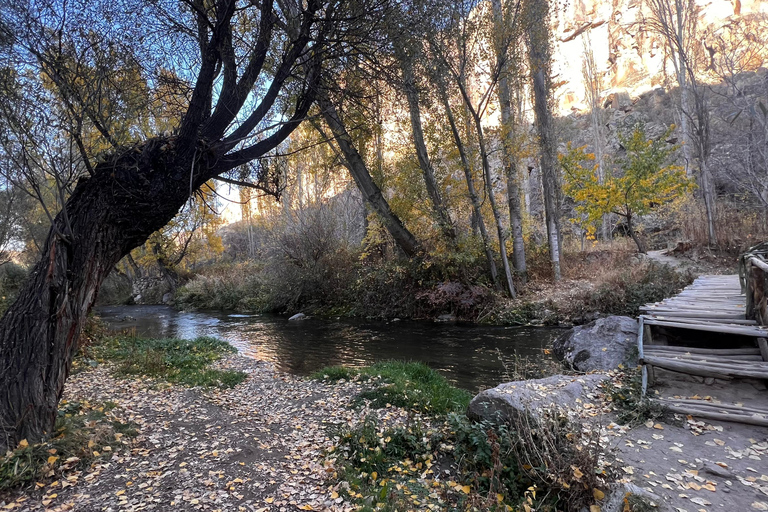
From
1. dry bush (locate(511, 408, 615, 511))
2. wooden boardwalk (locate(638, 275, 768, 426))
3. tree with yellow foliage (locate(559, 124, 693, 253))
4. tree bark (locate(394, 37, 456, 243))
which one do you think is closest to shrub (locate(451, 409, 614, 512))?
dry bush (locate(511, 408, 615, 511))

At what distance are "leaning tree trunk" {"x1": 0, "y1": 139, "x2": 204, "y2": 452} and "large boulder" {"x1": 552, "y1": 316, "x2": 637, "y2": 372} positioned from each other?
7.04m

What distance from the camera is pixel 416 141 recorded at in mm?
14445

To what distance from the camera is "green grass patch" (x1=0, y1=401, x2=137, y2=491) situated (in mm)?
3457

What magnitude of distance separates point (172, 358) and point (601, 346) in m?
8.81

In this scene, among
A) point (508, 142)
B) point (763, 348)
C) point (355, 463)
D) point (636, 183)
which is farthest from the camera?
point (636, 183)

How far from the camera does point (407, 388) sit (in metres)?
6.22

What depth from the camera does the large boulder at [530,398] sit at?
4.21 meters

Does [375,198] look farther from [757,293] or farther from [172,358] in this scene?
[757,293]

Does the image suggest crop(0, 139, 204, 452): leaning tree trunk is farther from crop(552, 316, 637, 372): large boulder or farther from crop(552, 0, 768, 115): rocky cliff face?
crop(552, 0, 768, 115): rocky cliff face

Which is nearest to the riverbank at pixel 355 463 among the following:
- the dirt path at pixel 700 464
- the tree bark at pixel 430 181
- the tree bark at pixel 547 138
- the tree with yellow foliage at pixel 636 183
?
the dirt path at pixel 700 464

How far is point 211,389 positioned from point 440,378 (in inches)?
159

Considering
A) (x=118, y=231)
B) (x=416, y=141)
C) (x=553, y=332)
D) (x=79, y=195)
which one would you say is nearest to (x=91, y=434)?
(x=118, y=231)

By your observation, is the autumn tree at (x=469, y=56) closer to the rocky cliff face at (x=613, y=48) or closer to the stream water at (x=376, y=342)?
the stream water at (x=376, y=342)

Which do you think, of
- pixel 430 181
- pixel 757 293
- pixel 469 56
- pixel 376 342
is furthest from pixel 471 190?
pixel 757 293
